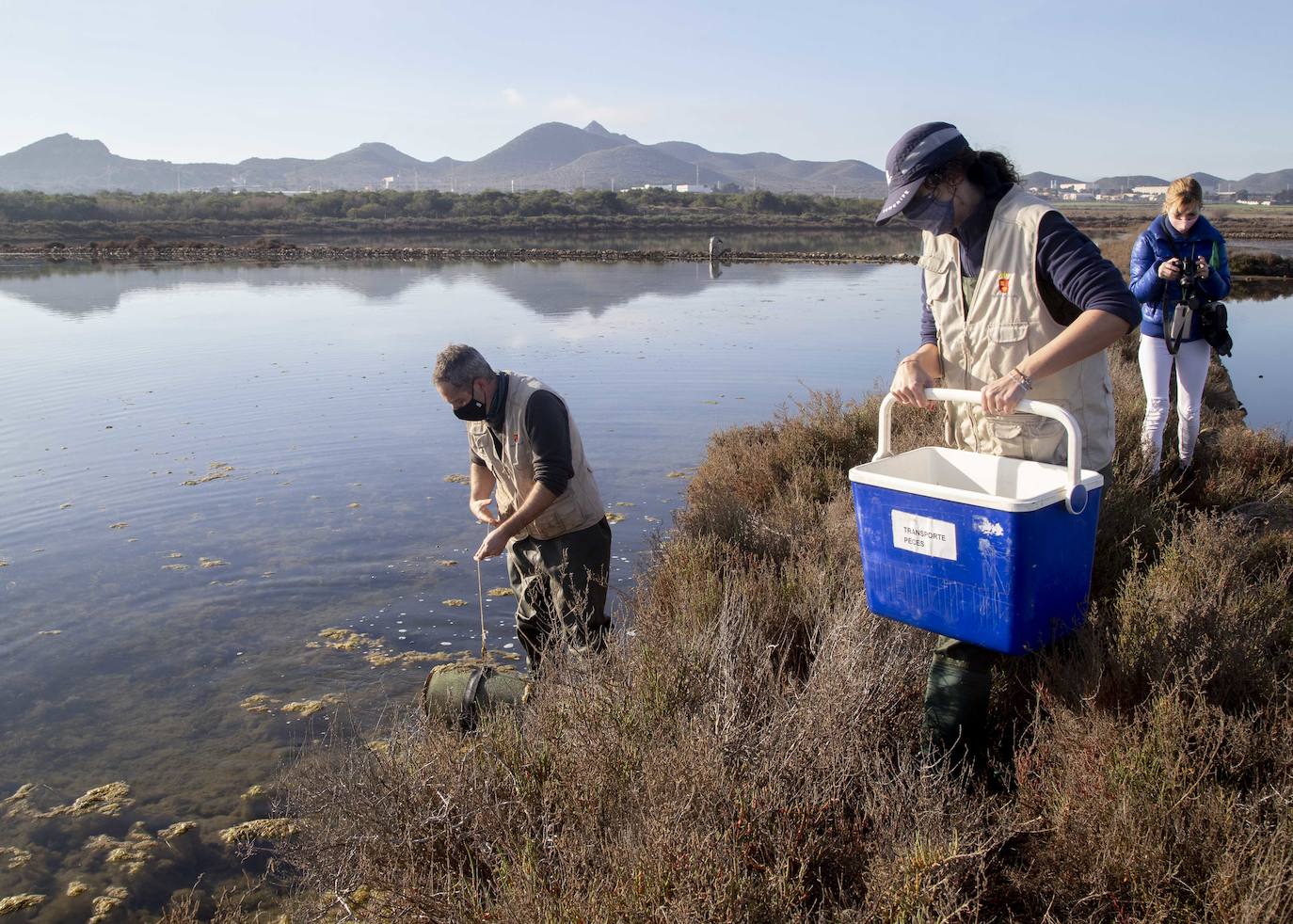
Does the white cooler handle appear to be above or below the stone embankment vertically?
below

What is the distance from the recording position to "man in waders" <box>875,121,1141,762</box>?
2639 millimetres

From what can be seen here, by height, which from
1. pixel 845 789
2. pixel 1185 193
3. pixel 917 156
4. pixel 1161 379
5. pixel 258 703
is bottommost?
pixel 258 703

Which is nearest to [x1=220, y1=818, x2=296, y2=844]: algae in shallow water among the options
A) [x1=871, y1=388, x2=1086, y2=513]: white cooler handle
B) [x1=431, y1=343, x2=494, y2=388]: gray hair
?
[x1=431, y1=343, x2=494, y2=388]: gray hair

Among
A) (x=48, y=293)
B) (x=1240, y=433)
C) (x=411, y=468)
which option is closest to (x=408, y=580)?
(x=411, y=468)

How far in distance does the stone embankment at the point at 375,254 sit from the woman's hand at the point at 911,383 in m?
36.0

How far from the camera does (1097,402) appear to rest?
2891 mm

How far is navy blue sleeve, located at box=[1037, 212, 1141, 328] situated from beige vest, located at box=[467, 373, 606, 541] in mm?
2398

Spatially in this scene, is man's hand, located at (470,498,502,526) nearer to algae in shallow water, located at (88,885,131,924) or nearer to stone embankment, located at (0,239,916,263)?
algae in shallow water, located at (88,885,131,924)

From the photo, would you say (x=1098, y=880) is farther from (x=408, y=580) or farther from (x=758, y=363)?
(x=758, y=363)

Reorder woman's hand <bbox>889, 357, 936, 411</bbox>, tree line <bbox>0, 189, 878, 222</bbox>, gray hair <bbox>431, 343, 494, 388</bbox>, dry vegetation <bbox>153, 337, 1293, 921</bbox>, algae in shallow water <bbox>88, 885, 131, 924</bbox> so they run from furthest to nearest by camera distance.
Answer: tree line <bbox>0, 189, 878, 222</bbox>
gray hair <bbox>431, 343, 494, 388</bbox>
algae in shallow water <bbox>88, 885, 131, 924</bbox>
woman's hand <bbox>889, 357, 936, 411</bbox>
dry vegetation <bbox>153, 337, 1293, 921</bbox>

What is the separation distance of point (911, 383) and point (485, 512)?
251 cm

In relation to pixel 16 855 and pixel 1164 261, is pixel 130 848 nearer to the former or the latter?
pixel 16 855

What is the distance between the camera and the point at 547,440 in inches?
176

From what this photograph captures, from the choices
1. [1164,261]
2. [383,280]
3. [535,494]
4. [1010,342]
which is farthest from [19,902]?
[383,280]
